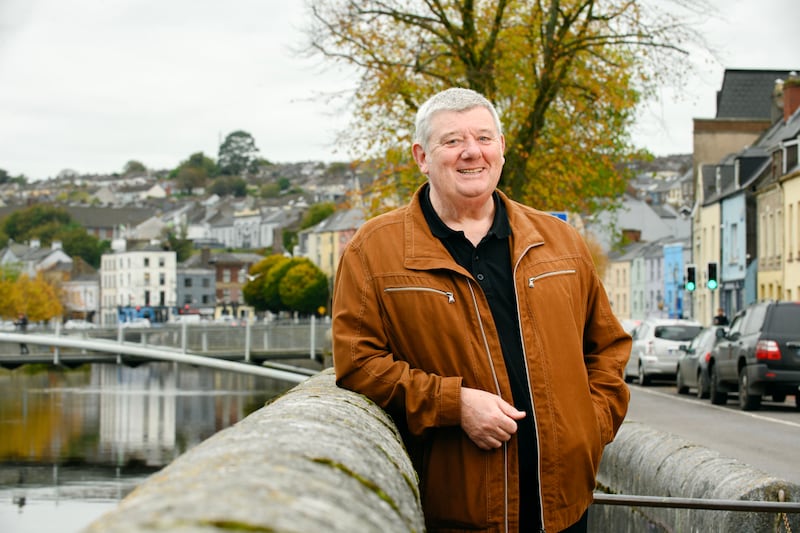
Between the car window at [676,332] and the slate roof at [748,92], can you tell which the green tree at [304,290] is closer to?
the slate roof at [748,92]

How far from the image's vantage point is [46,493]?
143 ft

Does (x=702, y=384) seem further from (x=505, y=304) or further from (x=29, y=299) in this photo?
(x=29, y=299)

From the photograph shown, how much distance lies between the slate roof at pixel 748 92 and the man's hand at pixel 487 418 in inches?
2832

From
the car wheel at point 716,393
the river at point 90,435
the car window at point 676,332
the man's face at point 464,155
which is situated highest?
the man's face at point 464,155

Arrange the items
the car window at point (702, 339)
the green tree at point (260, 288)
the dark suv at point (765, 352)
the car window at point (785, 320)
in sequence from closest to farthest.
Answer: the dark suv at point (765, 352), the car window at point (785, 320), the car window at point (702, 339), the green tree at point (260, 288)

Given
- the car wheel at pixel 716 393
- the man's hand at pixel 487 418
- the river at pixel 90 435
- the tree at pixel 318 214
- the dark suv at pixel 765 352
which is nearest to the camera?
the man's hand at pixel 487 418

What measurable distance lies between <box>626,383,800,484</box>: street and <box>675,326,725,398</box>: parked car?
0.36 metres

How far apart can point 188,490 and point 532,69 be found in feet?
98.3

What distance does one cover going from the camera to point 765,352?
2272cm

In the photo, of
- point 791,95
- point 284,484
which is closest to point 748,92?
point 791,95

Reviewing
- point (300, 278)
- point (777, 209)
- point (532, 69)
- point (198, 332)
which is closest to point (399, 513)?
point (532, 69)

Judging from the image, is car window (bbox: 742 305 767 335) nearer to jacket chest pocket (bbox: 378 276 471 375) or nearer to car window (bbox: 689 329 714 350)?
car window (bbox: 689 329 714 350)

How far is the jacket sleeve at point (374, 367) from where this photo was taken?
4.28 meters

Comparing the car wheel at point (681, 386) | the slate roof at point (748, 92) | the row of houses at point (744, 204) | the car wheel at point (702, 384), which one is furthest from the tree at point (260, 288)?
the car wheel at point (702, 384)
